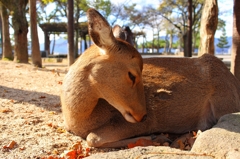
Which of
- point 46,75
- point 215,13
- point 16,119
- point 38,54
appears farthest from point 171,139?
point 38,54

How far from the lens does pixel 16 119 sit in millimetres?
4164

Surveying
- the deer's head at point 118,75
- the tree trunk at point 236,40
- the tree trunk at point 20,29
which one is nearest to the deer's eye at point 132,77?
the deer's head at point 118,75

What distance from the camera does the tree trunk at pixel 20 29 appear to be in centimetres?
1214

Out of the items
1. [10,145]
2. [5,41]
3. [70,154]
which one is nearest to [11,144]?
[10,145]

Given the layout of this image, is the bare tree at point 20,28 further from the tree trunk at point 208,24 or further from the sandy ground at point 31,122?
the tree trunk at point 208,24

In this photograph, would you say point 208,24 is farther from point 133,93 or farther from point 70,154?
point 70,154

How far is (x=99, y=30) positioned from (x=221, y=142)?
62.9 inches

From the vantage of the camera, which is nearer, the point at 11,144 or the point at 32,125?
the point at 11,144

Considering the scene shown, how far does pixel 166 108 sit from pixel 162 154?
4.80ft

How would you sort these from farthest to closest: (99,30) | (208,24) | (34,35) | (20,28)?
(20,28), (34,35), (208,24), (99,30)

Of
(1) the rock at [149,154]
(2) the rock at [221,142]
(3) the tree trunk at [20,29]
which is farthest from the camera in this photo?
(3) the tree trunk at [20,29]

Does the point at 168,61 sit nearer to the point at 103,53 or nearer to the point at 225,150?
the point at 103,53

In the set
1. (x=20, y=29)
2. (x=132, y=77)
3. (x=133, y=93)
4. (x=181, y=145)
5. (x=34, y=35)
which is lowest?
(x=181, y=145)

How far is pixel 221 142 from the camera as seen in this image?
2.49 m
